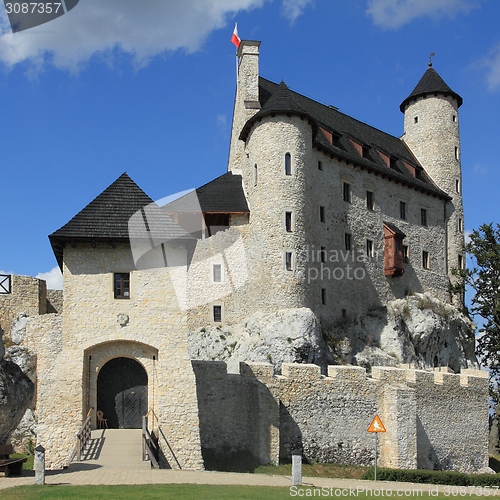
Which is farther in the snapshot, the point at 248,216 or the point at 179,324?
the point at 248,216

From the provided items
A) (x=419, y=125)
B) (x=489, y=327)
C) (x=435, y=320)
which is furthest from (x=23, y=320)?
(x=419, y=125)

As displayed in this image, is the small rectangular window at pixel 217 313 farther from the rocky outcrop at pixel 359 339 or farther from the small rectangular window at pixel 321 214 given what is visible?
the small rectangular window at pixel 321 214

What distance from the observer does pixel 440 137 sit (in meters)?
58.8

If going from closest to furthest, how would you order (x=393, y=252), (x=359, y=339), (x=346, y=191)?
(x=359, y=339)
(x=346, y=191)
(x=393, y=252)

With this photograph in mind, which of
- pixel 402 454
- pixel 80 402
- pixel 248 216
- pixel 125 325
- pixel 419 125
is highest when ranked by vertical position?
pixel 419 125

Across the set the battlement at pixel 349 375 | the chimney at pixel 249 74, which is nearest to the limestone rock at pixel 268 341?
the battlement at pixel 349 375

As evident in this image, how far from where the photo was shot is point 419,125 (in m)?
59.9

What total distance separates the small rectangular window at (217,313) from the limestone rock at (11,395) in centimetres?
2446

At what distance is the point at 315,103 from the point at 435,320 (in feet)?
59.4

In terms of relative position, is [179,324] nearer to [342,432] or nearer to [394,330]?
[342,432]

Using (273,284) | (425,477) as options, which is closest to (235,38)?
(273,284)

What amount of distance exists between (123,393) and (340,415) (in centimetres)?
1114

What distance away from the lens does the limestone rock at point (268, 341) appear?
40.6m

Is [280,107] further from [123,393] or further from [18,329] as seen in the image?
[123,393]
